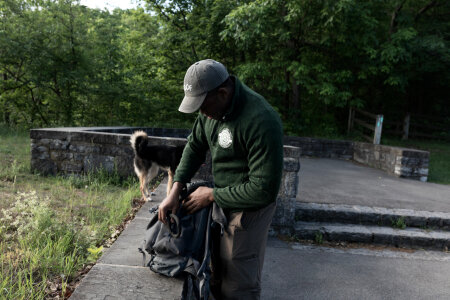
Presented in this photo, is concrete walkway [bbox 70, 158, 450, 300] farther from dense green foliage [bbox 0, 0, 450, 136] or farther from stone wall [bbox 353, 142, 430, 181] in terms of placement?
dense green foliage [bbox 0, 0, 450, 136]

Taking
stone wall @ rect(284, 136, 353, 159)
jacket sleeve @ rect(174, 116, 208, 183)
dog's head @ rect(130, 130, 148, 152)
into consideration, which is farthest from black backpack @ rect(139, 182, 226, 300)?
stone wall @ rect(284, 136, 353, 159)

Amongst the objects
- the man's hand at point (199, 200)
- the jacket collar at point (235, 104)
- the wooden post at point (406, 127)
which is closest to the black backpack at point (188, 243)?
the man's hand at point (199, 200)

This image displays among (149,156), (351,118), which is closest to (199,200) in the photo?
(149,156)

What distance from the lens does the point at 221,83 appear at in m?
1.81

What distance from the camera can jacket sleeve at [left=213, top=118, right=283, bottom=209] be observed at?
1768 millimetres

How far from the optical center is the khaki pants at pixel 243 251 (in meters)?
1.97

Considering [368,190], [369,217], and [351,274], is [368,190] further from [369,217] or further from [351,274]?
[351,274]

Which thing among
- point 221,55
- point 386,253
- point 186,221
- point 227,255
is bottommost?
point 386,253

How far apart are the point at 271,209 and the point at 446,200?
6145 millimetres

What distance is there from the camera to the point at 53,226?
11.3ft

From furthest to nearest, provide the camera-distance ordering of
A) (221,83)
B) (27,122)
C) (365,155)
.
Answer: (27,122) → (365,155) → (221,83)

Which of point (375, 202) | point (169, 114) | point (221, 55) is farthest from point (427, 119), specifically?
point (375, 202)

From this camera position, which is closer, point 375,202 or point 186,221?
point 186,221

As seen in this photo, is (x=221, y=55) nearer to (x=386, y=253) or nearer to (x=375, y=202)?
(x=375, y=202)
